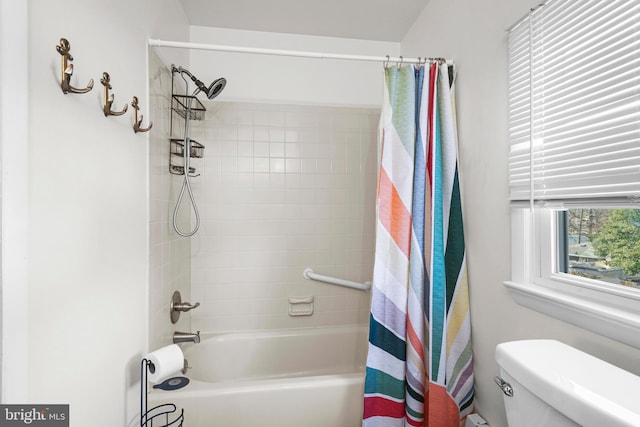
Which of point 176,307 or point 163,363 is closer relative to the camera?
point 163,363

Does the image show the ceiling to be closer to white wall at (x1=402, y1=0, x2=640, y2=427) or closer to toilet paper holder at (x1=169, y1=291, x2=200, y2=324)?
white wall at (x1=402, y1=0, x2=640, y2=427)

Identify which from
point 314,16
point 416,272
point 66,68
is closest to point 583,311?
point 416,272

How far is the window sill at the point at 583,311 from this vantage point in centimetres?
74

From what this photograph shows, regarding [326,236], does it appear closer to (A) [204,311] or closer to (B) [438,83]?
(A) [204,311]

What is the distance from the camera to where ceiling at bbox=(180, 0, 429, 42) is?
187 centimetres

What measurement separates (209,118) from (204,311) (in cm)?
131

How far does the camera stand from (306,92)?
223cm

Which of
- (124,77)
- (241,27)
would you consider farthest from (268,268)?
(241,27)

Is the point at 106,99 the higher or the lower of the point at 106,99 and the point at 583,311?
the higher

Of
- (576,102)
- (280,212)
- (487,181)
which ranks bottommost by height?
(280,212)

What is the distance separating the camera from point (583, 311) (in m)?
0.84

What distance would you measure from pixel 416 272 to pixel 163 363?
104cm

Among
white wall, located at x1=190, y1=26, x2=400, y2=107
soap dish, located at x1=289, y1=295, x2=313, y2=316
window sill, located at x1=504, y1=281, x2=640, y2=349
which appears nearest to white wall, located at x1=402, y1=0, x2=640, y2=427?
window sill, located at x1=504, y1=281, x2=640, y2=349

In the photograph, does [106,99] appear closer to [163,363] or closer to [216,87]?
[216,87]
